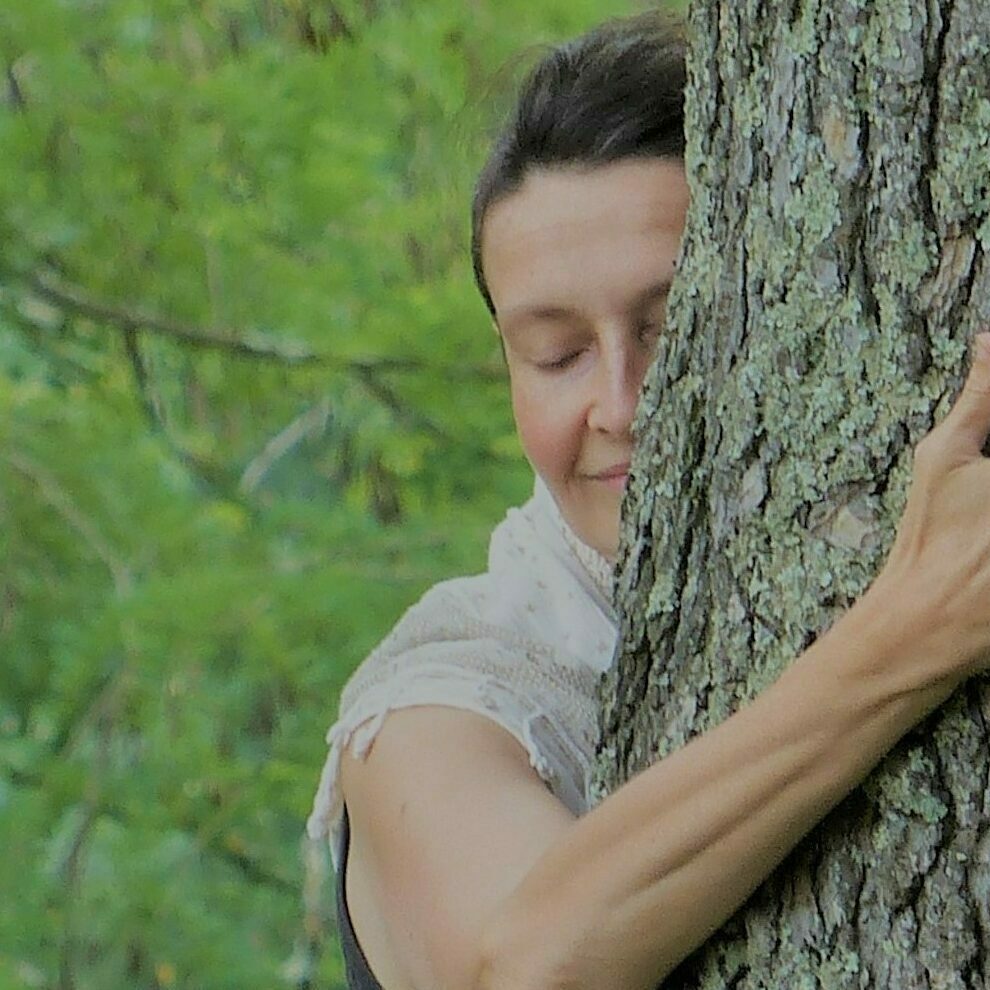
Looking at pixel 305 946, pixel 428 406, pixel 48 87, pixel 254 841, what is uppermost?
pixel 48 87

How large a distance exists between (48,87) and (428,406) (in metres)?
0.87

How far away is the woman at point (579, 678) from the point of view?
3.07 ft

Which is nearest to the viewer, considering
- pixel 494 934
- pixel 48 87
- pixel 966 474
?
pixel 966 474

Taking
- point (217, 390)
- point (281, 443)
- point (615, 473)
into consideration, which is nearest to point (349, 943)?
point (615, 473)

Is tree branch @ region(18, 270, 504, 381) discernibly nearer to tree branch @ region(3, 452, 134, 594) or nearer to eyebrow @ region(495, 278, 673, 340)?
tree branch @ region(3, 452, 134, 594)

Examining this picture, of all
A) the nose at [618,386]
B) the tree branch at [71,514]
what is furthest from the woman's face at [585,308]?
the tree branch at [71,514]

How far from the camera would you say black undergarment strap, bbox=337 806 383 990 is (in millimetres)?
1366

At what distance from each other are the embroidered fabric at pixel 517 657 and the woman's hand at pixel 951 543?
1.30ft

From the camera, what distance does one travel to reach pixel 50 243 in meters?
3.21

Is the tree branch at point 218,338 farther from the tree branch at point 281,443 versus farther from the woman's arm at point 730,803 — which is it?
the woman's arm at point 730,803

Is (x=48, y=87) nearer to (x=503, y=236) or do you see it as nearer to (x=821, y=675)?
(x=503, y=236)

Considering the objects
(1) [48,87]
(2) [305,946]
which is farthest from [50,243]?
(2) [305,946]

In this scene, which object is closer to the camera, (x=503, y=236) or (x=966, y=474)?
(x=966, y=474)

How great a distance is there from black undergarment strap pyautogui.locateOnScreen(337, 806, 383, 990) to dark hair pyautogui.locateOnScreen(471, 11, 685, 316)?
0.44 m
